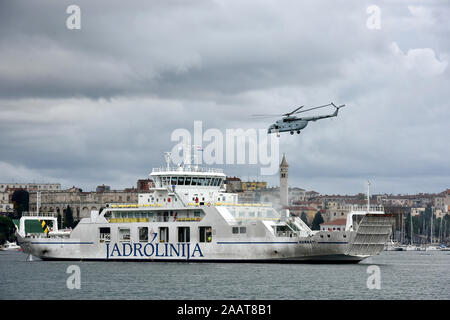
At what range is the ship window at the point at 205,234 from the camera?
5691 centimetres

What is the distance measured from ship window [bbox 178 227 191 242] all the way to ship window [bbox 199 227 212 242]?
1.02 m

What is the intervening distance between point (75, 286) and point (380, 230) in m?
20.7

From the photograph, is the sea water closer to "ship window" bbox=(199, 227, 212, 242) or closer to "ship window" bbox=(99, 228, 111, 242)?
"ship window" bbox=(199, 227, 212, 242)

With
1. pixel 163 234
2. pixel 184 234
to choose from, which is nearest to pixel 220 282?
pixel 184 234

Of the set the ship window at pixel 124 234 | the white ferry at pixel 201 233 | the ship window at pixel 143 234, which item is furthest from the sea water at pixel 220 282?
the ship window at pixel 124 234

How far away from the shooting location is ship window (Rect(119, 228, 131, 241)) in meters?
60.6

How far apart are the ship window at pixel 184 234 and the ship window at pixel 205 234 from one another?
3.33 ft

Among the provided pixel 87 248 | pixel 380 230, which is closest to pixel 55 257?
pixel 87 248

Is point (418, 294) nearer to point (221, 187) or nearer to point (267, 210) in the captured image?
point (267, 210)

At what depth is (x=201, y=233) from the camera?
2258 inches

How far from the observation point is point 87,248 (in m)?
61.8

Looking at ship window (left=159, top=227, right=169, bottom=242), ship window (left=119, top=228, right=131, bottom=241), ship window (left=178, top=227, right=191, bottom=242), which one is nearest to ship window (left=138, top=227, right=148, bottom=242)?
ship window (left=119, top=228, right=131, bottom=241)

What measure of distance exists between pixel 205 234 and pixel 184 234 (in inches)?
68.9
